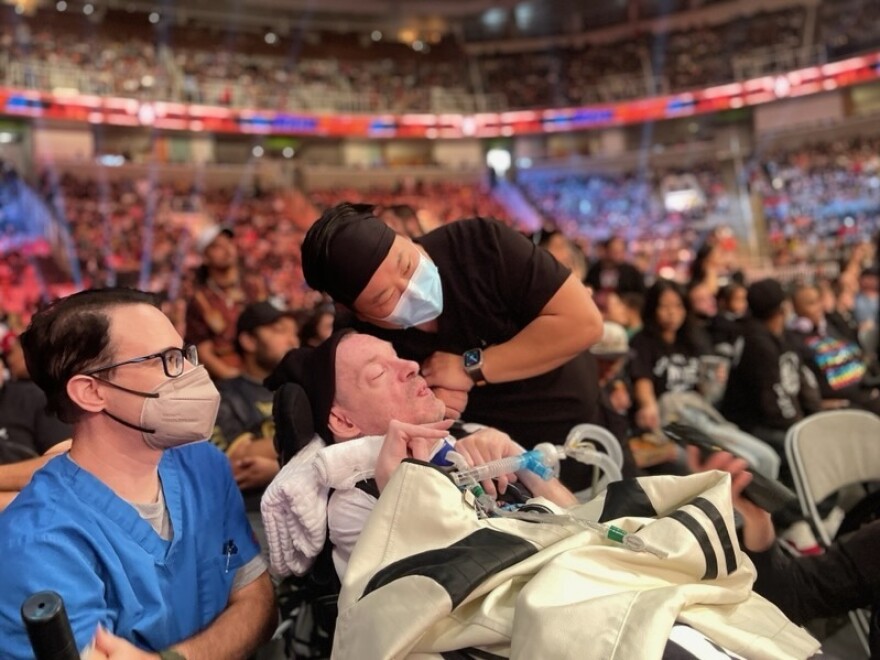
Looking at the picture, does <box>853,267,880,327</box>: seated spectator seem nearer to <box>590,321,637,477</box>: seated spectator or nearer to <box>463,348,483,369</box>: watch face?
<box>590,321,637,477</box>: seated spectator

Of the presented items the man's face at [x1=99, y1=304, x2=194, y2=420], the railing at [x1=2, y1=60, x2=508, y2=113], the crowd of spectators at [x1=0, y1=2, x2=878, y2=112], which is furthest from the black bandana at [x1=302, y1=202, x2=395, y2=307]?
the crowd of spectators at [x1=0, y1=2, x2=878, y2=112]

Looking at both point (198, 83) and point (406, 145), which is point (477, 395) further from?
point (406, 145)

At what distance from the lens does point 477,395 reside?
1.93 meters

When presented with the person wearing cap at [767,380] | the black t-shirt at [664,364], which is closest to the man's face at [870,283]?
the person wearing cap at [767,380]

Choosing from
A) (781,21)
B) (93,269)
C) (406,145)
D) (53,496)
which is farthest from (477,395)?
(781,21)

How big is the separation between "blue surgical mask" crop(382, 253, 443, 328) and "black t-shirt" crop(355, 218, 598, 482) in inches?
4.0

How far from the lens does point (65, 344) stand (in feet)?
4.54

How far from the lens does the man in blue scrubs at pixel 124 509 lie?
1.22 m

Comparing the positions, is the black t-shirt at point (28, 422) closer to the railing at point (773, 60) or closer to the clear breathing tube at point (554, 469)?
the clear breathing tube at point (554, 469)

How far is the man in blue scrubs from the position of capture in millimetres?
1217

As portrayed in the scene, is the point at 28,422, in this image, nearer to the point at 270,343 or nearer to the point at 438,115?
the point at 270,343

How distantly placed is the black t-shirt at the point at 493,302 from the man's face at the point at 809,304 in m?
3.62

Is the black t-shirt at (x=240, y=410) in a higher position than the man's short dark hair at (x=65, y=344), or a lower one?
lower

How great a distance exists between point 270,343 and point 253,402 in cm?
31
